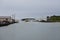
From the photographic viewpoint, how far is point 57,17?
160 feet

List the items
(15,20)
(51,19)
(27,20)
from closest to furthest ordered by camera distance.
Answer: (15,20) → (27,20) → (51,19)

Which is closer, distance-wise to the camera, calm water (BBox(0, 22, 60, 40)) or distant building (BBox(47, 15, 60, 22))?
calm water (BBox(0, 22, 60, 40))

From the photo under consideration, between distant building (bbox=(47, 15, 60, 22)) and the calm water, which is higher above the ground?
the calm water

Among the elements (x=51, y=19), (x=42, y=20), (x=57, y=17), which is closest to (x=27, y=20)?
(x=42, y=20)

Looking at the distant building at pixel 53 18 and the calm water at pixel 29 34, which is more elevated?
the calm water at pixel 29 34

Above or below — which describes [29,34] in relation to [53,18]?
above

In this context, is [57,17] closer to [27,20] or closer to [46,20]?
[46,20]

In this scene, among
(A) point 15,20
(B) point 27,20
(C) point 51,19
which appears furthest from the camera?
(C) point 51,19

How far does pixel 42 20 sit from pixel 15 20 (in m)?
12.8

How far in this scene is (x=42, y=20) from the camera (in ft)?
146


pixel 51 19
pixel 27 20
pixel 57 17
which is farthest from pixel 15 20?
pixel 57 17

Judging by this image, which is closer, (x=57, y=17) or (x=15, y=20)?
(x=15, y=20)

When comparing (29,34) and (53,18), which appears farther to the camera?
(53,18)

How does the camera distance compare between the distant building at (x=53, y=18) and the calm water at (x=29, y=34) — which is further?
the distant building at (x=53, y=18)
